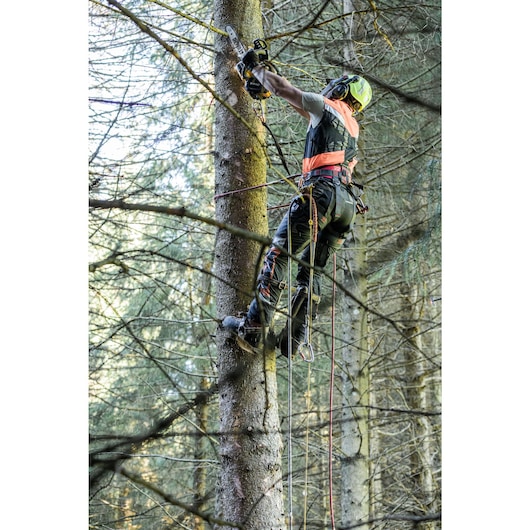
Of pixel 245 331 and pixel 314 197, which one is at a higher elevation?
pixel 314 197

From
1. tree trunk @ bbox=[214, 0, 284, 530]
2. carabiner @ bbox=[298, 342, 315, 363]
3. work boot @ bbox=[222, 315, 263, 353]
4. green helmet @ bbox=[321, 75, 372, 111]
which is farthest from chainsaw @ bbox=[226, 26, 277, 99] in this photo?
carabiner @ bbox=[298, 342, 315, 363]

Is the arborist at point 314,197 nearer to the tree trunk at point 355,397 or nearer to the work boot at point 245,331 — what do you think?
the work boot at point 245,331

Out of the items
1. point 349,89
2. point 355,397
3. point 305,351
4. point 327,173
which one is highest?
point 349,89

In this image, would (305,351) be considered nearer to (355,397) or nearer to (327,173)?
(327,173)

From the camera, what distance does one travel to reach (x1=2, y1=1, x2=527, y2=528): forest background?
189 centimetres

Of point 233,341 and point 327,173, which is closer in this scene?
point 233,341

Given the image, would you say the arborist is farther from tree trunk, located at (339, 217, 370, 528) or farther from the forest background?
tree trunk, located at (339, 217, 370, 528)

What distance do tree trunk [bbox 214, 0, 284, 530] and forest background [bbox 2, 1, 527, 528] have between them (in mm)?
490
